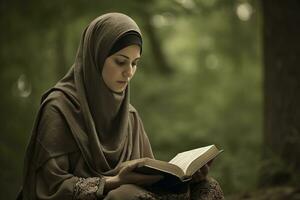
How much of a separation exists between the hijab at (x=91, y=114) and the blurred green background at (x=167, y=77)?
3197mm

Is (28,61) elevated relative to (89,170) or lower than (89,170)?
elevated

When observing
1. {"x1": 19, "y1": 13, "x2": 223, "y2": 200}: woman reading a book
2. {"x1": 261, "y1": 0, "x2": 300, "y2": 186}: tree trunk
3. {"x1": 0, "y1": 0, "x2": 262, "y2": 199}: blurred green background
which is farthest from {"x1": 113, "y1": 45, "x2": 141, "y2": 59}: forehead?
{"x1": 0, "y1": 0, "x2": 262, "y2": 199}: blurred green background

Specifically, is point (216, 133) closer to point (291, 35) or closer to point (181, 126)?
point (181, 126)

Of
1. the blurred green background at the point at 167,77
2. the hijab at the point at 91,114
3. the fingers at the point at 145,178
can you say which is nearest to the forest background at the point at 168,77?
the blurred green background at the point at 167,77

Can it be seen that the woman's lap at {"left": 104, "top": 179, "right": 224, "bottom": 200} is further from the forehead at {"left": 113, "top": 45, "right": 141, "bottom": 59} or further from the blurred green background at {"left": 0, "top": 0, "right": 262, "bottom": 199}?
the blurred green background at {"left": 0, "top": 0, "right": 262, "bottom": 199}

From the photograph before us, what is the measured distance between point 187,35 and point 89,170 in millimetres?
9846

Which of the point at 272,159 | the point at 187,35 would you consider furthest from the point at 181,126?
the point at 187,35

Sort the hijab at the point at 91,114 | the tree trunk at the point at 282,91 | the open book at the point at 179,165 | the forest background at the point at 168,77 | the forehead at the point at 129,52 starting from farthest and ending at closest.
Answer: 1. the forest background at the point at 168,77
2. the tree trunk at the point at 282,91
3. the forehead at the point at 129,52
4. the hijab at the point at 91,114
5. the open book at the point at 179,165

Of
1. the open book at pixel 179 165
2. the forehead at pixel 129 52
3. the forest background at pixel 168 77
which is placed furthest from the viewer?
the forest background at pixel 168 77

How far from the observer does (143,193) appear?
3.04 metres

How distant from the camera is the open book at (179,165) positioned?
298 cm

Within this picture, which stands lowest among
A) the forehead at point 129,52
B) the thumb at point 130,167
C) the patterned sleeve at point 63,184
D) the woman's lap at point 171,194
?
the woman's lap at point 171,194

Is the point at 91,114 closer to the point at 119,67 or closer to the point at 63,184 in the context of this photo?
the point at 119,67

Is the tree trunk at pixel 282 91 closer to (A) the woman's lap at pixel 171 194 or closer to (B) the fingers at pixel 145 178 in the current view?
(A) the woman's lap at pixel 171 194
